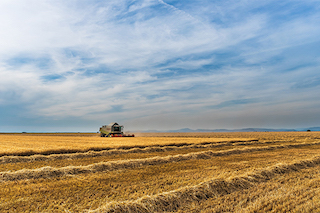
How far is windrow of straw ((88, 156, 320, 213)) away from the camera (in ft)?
17.3

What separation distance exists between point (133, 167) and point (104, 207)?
6380 millimetres

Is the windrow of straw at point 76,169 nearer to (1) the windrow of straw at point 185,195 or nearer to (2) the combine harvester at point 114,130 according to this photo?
(1) the windrow of straw at point 185,195

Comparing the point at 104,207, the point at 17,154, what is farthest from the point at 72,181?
the point at 17,154

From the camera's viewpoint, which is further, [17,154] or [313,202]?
[17,154]

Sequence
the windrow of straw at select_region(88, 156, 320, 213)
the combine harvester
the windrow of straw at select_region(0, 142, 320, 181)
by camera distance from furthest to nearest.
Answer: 1. the combine harvester
2. the windrow of straw at select_region(0, 142, 320, 181)
3. the windrow of straw at select_region(88, 156, 320, 213)

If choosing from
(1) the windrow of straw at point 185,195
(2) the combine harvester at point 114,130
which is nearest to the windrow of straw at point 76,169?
(1) the windrow of straw at point 185,195

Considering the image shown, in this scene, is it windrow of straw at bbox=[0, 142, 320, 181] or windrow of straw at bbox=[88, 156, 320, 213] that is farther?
windrow of straw at bbox=[0, 142, 320, 181]

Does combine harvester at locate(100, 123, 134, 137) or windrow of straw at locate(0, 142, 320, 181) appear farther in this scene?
combine harvester at locate(100, 123, 134, 137)

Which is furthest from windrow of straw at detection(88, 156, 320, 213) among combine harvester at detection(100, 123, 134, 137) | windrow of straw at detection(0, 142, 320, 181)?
combine harvester at detection(100, 123, 134, 137)

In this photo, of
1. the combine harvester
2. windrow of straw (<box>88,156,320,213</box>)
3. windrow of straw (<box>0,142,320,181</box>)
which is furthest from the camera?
the combine harvester

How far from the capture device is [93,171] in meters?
10.2

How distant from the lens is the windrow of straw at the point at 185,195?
526 centimetres

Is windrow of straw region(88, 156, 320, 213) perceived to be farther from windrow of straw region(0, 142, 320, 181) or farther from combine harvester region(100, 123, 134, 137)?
combine harvester region(100, 123, 134, 137)

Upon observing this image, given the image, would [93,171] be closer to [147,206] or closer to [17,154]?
[147,206]
